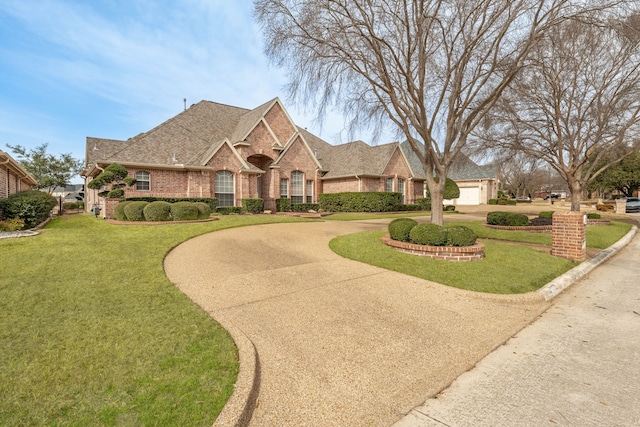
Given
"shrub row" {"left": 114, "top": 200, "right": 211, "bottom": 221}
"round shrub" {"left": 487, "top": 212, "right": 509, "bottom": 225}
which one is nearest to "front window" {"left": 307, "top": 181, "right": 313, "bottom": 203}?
"shrub row" {"left": 114, "top": 200, "right": 211, "bottom": 221}

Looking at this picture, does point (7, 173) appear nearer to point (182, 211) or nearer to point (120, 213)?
point (120, 213)

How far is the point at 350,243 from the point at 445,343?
618 cm

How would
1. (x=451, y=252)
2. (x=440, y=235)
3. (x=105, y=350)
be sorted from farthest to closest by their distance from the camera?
(x=440, y=235), (x=451, y=252), (x=105, y=350)

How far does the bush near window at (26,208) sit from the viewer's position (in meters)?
11.9

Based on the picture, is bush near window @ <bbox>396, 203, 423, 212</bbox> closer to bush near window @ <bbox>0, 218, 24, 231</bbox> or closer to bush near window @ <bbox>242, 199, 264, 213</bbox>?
bush near window @ <bbox>242, 199, 264, 213</bbox>

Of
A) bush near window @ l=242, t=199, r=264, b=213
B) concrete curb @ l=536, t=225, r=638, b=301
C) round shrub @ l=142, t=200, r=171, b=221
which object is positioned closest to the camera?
concrete curb @ l=536, t=225, r=638, b=301

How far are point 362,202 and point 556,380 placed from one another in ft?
72.0

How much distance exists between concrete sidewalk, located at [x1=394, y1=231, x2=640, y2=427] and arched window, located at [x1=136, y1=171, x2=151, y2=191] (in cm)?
1977

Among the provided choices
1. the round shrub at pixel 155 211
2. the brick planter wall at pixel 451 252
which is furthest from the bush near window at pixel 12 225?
the brick planter wall at pixel 451 252

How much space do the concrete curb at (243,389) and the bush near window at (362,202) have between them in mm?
21648

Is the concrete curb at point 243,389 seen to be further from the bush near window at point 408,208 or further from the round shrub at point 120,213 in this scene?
the bush near window at point 408,208

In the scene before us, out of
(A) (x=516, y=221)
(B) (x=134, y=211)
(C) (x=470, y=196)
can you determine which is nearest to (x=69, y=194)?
(B) (x=134, y=211)

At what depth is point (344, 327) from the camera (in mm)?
4484

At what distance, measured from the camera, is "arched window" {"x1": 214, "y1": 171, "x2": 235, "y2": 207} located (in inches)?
839
